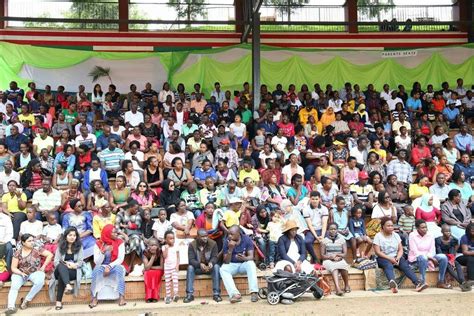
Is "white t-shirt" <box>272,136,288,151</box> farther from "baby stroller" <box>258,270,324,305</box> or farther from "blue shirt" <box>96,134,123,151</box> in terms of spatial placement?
"baby stroller" <box>258,270,324,305</box>

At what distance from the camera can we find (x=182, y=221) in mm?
10430

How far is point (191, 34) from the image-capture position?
65.3ft

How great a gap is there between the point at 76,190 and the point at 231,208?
2831mm

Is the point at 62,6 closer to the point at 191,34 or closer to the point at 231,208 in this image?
the point at 191,34

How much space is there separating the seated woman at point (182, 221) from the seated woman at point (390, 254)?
3030 mm

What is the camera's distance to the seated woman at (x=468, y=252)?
9875mm

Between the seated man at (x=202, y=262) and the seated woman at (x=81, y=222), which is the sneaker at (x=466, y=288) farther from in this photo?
the seated woman at (x=81, y=222)

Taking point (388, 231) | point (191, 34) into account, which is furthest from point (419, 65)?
point (388, 231)

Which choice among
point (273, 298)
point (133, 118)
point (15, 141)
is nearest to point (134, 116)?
point (133, 118)

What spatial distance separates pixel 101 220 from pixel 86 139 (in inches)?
151

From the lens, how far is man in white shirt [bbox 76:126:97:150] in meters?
13.3

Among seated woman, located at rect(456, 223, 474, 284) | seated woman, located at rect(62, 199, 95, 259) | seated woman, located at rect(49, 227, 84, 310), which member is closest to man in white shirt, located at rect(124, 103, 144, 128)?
seated woman, located at rect(62, 199, 95, 259)

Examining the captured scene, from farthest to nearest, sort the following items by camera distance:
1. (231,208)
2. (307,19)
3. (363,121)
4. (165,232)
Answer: (307,19), (363,121), (231,208), (165,232)

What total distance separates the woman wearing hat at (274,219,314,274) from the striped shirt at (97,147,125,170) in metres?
4.43
